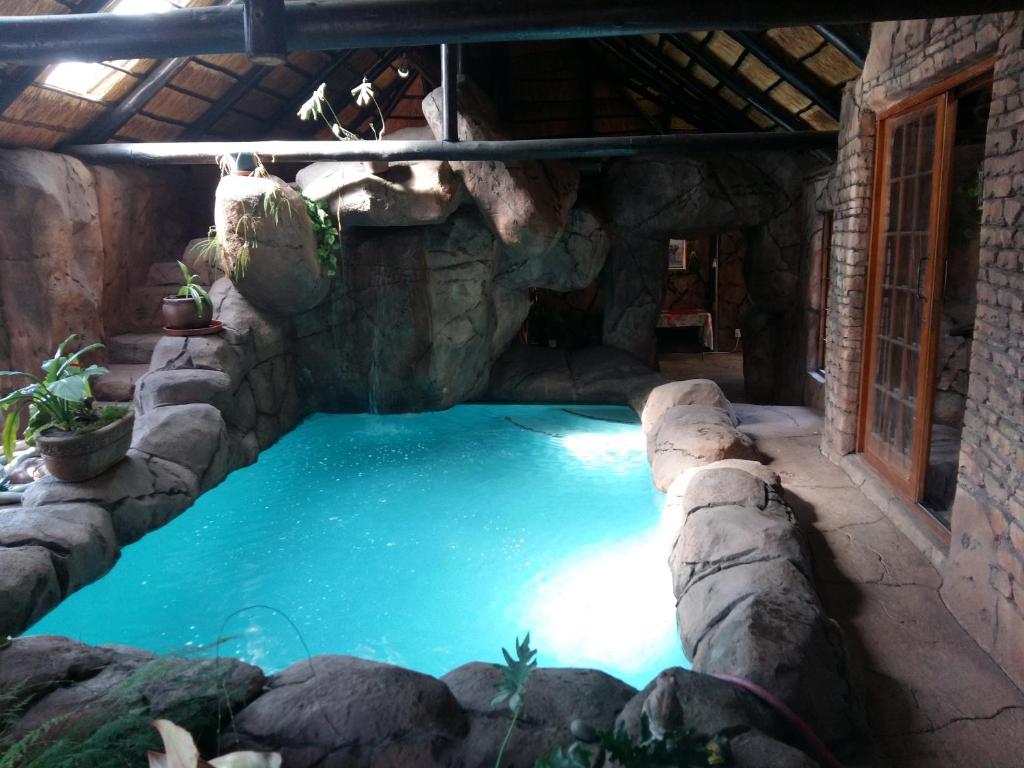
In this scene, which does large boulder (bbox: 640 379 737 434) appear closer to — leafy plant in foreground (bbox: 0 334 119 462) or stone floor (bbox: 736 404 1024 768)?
stone floor (bbox: 736 404 1024 768)

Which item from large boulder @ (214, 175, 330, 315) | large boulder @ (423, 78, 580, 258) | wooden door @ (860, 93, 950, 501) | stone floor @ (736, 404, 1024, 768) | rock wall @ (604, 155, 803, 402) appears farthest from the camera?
rock wall @ (604, 155, 803, 402)

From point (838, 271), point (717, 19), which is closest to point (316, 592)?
point (717, 19)

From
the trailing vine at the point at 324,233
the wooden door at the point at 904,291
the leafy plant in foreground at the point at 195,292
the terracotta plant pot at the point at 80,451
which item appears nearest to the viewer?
the wooden door at the point at 904,291

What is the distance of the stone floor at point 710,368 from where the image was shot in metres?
12.4

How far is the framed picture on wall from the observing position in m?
16.1

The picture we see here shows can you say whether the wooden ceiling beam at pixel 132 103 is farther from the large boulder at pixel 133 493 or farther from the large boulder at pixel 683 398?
the large boulder at pixel 683 398

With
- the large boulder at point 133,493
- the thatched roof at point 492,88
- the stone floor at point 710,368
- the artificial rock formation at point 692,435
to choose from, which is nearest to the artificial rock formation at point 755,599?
the artificial rock formation at point 692,435

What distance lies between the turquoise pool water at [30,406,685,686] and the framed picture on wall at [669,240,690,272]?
891 centimetres

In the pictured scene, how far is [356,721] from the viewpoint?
2629 millimetres

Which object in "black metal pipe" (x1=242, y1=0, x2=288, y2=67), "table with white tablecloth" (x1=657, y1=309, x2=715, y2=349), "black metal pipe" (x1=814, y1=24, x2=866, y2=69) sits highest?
"black metal pipe" (x1=814, y1=24, x2=866, y2=69)

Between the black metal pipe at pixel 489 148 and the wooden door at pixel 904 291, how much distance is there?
2060 mm

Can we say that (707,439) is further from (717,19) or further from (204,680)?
(204,680)

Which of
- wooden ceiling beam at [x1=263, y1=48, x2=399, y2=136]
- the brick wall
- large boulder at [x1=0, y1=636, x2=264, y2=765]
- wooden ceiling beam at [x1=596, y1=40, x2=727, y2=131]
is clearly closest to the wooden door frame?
the brick wall

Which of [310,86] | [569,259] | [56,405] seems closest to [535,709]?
[56,405]
